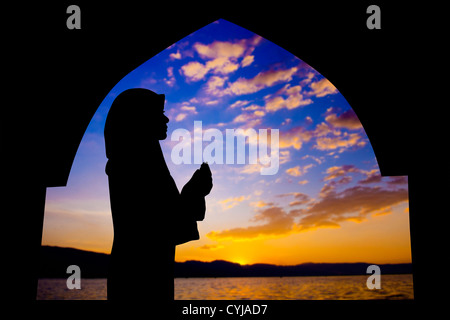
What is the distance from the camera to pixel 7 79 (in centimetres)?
427

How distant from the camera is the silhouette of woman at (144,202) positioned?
2301mm

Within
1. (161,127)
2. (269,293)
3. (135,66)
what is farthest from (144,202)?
(269,293)

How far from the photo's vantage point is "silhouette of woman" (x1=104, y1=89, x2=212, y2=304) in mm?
2301

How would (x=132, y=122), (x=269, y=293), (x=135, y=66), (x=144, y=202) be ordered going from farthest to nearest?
(x=269, y=293)
(x=135, y=66)
(x=132, y=122)
(x=144, y=202)

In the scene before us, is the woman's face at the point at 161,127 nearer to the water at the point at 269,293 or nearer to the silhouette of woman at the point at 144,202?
the silhouette of woman at the point at 144,202

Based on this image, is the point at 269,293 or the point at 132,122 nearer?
the point at 132,122

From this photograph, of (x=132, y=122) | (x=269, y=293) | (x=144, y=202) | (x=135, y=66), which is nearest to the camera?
(x=144, y=202)

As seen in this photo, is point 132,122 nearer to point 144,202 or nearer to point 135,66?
point 144,202

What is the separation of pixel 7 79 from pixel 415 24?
523 centimetres

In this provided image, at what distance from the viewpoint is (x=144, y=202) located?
236 cm

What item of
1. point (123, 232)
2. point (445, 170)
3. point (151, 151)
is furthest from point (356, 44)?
point (123, 232)

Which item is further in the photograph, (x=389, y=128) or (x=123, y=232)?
(x=389, y=128)

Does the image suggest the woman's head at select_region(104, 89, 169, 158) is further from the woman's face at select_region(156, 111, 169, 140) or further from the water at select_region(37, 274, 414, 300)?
the water at select_region(37, 274, 414, 300)

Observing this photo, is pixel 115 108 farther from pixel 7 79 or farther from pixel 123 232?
pixel 7 79
